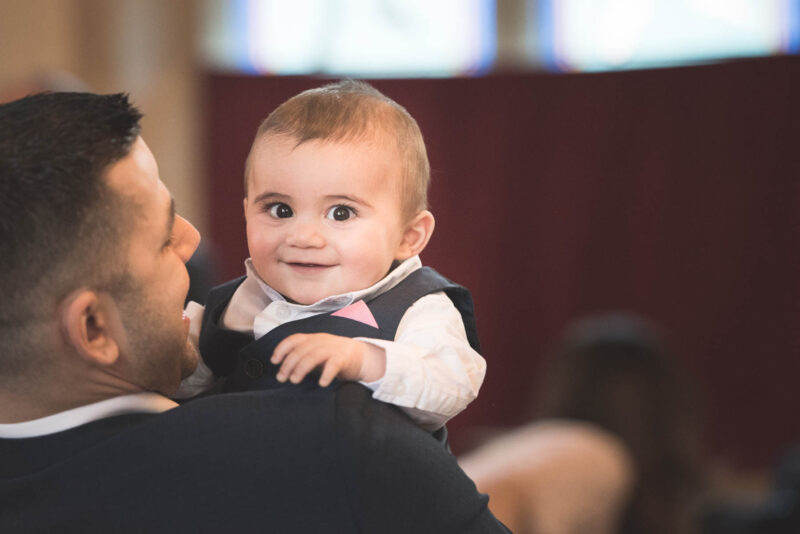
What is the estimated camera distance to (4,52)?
4812 millimetres

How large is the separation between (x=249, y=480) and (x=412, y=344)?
247 mm

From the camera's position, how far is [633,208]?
5.25 meters

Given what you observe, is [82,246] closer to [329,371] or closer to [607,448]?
[329,371]

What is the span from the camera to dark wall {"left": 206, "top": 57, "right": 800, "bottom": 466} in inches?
198

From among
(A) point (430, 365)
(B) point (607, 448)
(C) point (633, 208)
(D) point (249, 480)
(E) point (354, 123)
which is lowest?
(B) point (607, 448)

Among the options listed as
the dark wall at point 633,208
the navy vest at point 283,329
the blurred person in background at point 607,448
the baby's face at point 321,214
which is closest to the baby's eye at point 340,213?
the baby's face at point 321,214

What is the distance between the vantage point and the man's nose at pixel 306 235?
1082 mm

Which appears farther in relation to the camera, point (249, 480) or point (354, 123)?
point (354, 123)

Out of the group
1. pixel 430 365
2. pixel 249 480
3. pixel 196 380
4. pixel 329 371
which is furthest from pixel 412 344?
pixel 196 380

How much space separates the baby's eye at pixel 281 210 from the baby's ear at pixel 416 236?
0.17m

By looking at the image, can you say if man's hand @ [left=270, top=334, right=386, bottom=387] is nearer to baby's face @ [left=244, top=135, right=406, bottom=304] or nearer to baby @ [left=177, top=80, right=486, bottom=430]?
baby @ [left=177, top=80, right=486, bottom=430]

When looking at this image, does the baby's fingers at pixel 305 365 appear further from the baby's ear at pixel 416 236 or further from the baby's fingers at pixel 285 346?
the baby's ear at pixel 416 236

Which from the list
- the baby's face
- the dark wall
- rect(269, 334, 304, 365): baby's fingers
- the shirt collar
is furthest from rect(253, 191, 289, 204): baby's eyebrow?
the dark wall

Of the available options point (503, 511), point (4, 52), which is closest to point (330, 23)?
point (4, 52)
